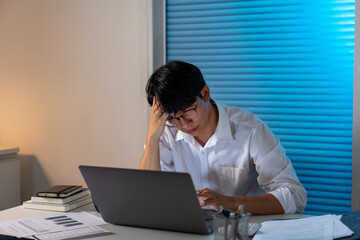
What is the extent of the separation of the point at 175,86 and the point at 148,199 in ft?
1.95

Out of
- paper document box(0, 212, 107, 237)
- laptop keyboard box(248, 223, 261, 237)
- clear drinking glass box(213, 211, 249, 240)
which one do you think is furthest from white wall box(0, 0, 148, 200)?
clear drinking glass box(213, 211, 249, 240)

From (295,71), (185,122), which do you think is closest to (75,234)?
(185,122)

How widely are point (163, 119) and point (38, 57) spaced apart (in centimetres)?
141

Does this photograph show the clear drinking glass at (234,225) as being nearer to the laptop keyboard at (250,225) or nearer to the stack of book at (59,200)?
the laptop keyboard at (250,225)

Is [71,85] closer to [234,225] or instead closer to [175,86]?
[175,86]

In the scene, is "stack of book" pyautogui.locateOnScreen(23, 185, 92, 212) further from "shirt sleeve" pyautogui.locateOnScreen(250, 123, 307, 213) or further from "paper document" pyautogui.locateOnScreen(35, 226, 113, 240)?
"shirt sleeve" pyautogui.locateOnScreen(250, 123, 307, 213)

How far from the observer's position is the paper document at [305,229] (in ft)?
4.53

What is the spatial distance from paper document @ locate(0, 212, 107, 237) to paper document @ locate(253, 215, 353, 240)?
0.61 meters

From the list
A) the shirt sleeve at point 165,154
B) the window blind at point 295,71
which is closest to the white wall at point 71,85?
the window blind at point 295,71

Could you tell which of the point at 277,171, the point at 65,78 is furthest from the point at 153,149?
the point at 65,78

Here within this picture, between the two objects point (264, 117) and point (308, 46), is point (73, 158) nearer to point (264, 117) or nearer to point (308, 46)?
point (264, 117)

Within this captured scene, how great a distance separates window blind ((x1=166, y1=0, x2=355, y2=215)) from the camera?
8.61ft

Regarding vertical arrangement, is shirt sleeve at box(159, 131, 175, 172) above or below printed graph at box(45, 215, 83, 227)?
above

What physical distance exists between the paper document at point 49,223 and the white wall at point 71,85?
1.23m
